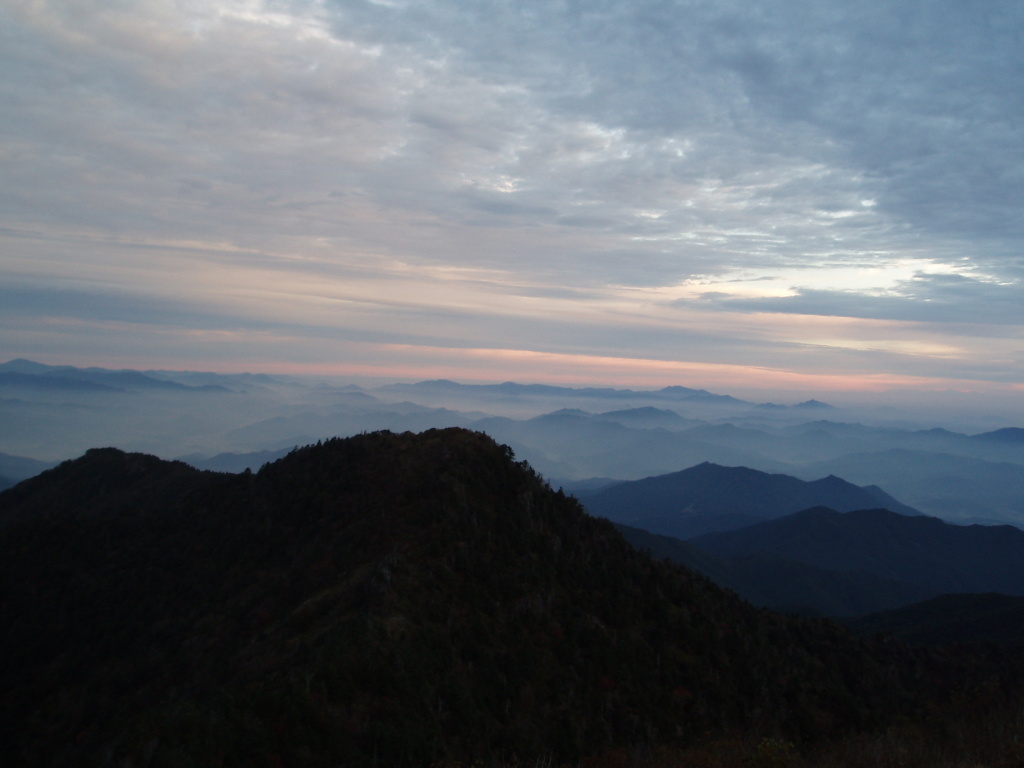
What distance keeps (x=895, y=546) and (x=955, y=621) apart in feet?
410

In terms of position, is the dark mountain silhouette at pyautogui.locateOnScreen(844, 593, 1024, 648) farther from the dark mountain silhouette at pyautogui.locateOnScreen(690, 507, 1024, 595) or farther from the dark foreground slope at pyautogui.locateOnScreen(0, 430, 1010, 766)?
the dark mountain silhouette at pyautogui.locateOnScreen(690, 507, 1024, 595)

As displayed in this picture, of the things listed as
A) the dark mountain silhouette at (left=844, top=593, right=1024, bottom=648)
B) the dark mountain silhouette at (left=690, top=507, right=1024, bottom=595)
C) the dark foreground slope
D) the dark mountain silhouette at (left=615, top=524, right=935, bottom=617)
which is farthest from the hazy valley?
the dark mountain silhouette at (left=690, top=507, right=1024, bottom=595)

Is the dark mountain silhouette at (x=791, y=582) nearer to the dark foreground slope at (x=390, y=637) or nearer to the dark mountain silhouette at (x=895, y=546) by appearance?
the dark mountain silhouette at (x=895, y=546)

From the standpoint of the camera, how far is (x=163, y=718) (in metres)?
13.3

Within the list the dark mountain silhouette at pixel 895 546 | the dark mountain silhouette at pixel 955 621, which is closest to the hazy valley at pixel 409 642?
the dark mountain silhouette at pixel 955 621

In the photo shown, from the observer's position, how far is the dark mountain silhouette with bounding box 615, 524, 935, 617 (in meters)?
107

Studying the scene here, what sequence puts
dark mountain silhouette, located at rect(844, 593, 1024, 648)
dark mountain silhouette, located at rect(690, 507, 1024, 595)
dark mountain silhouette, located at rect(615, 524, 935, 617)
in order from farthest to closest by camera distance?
dark mountain silhouette, located at rect(690, 507, 1024, 595) < dark mountain silhouette, located at rect(615, 524, 935, 617) < dark mountain silhouette, located at rect(844, 593, 1024, 648)

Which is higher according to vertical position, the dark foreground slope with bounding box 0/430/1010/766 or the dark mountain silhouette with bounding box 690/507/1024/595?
the dark foreground slope with bounding box 0/430/1010/766

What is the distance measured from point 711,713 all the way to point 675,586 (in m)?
7.81

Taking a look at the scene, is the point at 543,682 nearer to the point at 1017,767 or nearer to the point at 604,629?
the point at 604,629

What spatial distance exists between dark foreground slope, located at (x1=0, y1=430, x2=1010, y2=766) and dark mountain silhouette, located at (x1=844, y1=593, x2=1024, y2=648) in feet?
71.4

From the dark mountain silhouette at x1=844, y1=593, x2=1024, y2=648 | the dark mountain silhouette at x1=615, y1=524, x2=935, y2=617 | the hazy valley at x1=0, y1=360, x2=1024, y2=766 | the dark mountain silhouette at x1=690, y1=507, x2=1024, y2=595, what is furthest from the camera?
the dark mountain silhouette at x1=690, y1=507, x2=1024, y2=595

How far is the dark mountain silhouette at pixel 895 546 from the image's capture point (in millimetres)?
144750

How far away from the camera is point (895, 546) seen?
534ft
